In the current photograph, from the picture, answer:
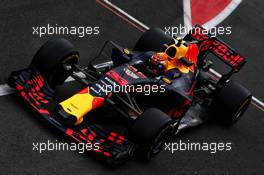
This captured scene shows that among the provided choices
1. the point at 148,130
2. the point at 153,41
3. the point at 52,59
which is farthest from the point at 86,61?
the point at 148,130

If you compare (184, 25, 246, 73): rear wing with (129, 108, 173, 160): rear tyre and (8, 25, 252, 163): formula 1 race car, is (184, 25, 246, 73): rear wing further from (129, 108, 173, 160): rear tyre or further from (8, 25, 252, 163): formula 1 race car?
(129, 108, 173, 160): rear tyre

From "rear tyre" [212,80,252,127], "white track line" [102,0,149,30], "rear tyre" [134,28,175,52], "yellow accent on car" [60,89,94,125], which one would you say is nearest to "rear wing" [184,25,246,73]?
"rear tyre" [134,28,175,52]

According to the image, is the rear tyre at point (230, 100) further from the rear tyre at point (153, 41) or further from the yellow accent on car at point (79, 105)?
the yellow accent on car at point (79, 105)

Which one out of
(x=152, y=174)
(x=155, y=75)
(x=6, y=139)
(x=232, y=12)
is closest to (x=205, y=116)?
(x=155, y=75)

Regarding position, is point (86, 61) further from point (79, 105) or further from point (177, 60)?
point (79, 105)

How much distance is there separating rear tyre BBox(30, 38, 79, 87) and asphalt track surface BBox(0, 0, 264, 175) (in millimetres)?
807

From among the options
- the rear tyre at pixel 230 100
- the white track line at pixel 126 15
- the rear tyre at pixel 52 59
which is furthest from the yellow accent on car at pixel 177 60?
the white track line at pixel 126 15

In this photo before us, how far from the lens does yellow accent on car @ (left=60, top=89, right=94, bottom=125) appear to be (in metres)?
10.9

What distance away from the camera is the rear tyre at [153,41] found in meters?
13.8

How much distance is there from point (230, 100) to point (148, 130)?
2816 mm

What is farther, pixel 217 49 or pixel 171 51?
pixel 217 49

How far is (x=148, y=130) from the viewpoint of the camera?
10617mm

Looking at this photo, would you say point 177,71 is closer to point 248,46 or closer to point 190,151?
point 190,151

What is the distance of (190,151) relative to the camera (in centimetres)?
1211
